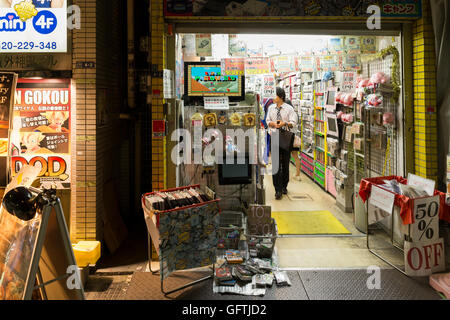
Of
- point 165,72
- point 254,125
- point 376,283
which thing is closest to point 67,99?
point 165,72

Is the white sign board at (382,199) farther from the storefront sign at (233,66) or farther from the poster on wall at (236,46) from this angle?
the poster on wall at (236,46)

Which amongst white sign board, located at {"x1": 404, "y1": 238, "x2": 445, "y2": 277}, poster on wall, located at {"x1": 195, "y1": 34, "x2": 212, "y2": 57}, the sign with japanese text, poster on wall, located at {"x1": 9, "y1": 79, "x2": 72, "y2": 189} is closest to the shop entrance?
poster on wall, located at {"x1": 195, "y1": 34, "x2": 212, "y2": 57}

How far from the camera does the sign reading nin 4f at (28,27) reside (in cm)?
396

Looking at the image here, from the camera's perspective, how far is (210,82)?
543cm

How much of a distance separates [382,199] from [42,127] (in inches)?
156

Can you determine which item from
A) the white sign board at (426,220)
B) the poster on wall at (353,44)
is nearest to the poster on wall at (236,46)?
the poster on wall at (353,44)

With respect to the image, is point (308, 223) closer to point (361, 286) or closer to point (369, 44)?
point (361, 286)

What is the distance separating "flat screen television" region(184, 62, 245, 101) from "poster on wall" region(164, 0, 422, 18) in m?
1.06

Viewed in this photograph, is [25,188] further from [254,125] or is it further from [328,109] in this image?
[328,109]

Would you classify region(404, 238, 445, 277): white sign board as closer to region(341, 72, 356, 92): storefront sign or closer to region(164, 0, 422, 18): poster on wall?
region(164, 0, 422, 18): poster on wall

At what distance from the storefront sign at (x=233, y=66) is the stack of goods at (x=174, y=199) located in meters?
2.08

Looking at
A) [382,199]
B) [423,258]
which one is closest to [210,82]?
[382,199]

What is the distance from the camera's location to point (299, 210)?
638 centimetres
